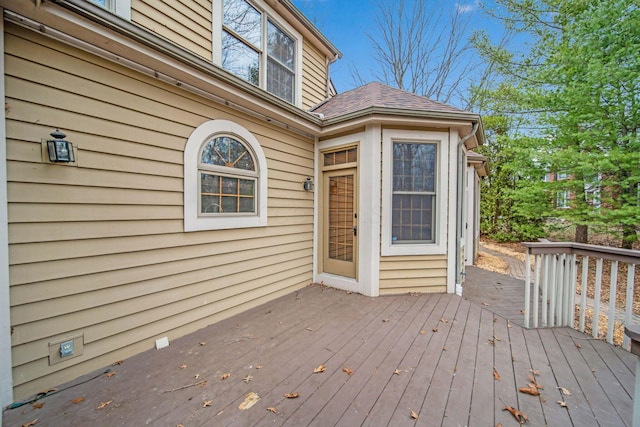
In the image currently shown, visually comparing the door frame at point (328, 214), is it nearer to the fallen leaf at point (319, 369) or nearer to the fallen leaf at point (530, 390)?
the fallen leaf at point (319, 369)

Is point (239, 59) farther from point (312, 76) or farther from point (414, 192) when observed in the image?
point (414, 192)

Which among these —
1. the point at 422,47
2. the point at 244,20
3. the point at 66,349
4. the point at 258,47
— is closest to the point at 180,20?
the point at 244,20

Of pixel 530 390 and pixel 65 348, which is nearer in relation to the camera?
pixel 530 390

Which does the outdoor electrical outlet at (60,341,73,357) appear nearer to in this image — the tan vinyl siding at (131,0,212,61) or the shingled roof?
the tan vinyl siding at (131,0,212,61)

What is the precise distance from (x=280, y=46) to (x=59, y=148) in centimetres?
379

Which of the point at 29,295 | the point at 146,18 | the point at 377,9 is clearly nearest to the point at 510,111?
the point at 377,9

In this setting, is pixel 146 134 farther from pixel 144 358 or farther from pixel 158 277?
pixel 144 358

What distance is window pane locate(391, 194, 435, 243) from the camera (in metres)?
4.17

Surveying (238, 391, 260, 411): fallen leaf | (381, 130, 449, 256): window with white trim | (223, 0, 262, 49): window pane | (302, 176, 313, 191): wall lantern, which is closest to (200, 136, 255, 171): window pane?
(302, 176, 313, 191): wall lantern

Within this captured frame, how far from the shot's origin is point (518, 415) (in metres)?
1.69

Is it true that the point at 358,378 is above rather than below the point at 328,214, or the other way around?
below

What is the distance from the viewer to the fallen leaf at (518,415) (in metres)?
1.67

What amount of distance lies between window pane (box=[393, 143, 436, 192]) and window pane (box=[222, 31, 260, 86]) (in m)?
2.58

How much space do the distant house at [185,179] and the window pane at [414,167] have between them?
24 mm
